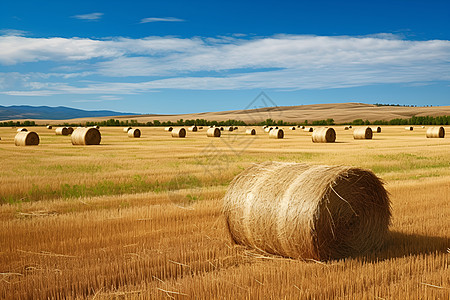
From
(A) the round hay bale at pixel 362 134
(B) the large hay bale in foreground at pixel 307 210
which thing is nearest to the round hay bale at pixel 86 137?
(A) the round hay bale at pixel 362 134

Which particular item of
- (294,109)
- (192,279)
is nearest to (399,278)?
(192,279)

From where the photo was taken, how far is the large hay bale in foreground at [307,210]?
6.74 meters

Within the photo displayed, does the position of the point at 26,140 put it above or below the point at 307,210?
above

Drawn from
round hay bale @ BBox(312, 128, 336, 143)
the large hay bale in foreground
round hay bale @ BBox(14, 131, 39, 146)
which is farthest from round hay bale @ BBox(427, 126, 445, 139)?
the large hay bale in foreground

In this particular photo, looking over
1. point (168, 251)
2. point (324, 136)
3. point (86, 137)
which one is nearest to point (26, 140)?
point (86, 137)

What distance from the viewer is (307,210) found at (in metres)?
6.70

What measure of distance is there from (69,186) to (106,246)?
656 centimetres

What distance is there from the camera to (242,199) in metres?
7.51

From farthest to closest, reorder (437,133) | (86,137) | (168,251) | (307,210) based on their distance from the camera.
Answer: (437,133)
(86,137)
(168,251)
(307,210)

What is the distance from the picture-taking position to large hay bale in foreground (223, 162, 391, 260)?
6738 mm

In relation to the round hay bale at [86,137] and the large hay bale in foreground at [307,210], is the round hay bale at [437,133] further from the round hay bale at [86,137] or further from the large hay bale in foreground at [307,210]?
the large hay bale in foreground at [307,210]

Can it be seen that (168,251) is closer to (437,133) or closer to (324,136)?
(324,136)

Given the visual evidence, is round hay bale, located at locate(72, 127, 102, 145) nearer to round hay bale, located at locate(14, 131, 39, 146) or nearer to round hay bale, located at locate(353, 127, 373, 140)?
round hay bale, located at locate(14, 131, 39, 146)

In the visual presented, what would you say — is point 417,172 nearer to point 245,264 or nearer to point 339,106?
point 245,264
